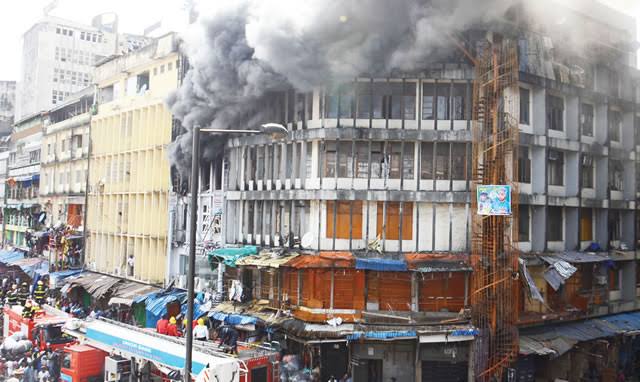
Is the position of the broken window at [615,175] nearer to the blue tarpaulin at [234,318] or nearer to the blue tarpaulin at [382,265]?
the blue tarpaulin at [382,265]

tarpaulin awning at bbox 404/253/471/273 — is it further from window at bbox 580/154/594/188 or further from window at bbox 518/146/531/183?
window at bbox 580/154/594/188

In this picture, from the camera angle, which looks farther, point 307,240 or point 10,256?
point 10,256

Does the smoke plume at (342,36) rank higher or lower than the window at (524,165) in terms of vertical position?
higher

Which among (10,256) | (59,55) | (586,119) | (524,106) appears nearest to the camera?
(524,106)

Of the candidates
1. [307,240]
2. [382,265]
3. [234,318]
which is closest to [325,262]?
[307,240]

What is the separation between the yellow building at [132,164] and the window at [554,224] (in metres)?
22.2

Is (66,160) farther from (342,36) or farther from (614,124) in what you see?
(614,124)

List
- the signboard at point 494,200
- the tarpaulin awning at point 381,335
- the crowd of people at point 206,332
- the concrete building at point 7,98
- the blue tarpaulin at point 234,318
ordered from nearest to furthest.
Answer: the crowd of people at point 206,332 < the tarpaulin awning at point 381,335 < the signboard at point 494,200 < the blue tarpaulin at point 234,318 < the concrete building at point 7,98

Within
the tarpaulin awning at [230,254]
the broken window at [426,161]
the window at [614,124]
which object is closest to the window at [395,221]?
the broken window at [426,161]

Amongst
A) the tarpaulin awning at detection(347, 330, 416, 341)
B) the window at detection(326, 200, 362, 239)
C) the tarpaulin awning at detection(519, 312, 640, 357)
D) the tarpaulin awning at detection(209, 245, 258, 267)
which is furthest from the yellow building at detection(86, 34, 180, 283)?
the tarpaulin awning at detection(519, 312, 640, 357)

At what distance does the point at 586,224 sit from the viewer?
3366 cm

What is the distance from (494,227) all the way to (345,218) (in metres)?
6.49

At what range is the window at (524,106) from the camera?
2958 centimetres

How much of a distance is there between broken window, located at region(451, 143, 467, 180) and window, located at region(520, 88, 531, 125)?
390 cm
